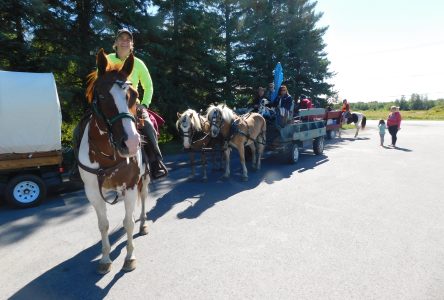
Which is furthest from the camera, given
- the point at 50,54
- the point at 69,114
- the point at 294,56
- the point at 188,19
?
the point at 294,56

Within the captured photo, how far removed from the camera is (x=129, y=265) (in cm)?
391

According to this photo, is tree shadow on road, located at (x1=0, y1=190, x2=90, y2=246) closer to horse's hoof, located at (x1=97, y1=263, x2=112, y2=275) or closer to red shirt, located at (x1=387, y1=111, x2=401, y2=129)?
horse's hoof, located at (x1=97, y1=263, x2=112, y2=275)

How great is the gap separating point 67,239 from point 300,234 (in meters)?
3.79

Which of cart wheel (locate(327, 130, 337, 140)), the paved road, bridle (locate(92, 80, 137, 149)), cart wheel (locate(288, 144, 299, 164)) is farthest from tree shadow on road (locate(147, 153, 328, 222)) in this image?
cart wheel (locate(327, 130, 337, 140))

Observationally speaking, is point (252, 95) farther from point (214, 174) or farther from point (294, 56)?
point (214, 174)

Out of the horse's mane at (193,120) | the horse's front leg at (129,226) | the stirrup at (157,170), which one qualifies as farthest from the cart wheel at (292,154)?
the horse's front leg at (129,226)

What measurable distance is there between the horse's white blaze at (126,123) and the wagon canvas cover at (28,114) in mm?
4638

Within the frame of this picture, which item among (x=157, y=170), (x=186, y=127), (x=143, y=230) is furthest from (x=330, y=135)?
(x=143, y=230)

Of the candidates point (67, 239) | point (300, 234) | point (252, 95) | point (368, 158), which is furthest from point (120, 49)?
point (252, 95)

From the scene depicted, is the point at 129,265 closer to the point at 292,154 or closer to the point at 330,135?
the point at 292,154

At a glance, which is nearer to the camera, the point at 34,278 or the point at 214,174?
the point at 34,278

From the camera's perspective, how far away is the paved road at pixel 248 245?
11.3 feet

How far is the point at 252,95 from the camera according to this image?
19156 mm

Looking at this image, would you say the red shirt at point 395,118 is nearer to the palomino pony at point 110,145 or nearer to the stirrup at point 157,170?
the stirrup at point 157,170
